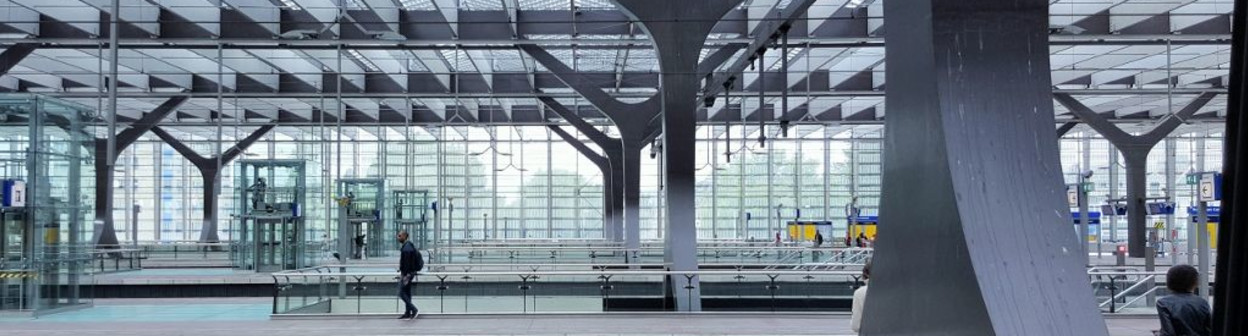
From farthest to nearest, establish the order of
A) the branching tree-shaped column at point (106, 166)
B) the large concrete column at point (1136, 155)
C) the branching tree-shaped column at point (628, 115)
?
the branching tree-shaped column at point (106, 166) < the large concrete column at point (1136, 155) < the branching tree-shaped column at point (628, 115)

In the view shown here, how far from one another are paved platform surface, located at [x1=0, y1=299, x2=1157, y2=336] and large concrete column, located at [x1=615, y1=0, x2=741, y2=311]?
2.48m

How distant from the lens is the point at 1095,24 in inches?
1124

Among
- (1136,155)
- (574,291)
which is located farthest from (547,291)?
(1136,155)

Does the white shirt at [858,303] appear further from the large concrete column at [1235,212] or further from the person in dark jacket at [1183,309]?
the large concrete column at [1235,212]

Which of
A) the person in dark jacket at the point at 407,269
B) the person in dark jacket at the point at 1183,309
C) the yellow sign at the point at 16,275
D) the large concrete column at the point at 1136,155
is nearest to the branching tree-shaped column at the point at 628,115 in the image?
the person in dark jacket at the point at 407,269

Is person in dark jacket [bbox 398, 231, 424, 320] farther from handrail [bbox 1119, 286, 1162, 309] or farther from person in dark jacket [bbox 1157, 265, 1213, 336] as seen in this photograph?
person in dark jacket [bbox 1157, 265, 1213, 336]

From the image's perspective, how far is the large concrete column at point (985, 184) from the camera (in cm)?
423

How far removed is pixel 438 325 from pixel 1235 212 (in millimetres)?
16379

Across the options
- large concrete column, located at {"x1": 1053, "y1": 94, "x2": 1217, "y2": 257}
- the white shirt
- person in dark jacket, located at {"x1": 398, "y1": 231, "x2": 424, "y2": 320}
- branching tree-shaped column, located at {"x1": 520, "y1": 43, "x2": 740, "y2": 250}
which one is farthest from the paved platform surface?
large concrete column, located at {"x1": 1053, "y1": 94, "x2": 1217, "y2": 257}

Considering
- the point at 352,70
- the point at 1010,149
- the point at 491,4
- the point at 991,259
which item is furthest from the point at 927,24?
the point at 352,70

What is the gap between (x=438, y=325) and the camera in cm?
1739

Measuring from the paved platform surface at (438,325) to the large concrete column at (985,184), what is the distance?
11.4 meters

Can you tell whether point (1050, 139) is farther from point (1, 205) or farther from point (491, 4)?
point (491, 4)

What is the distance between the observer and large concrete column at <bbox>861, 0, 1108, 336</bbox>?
4.23 m
